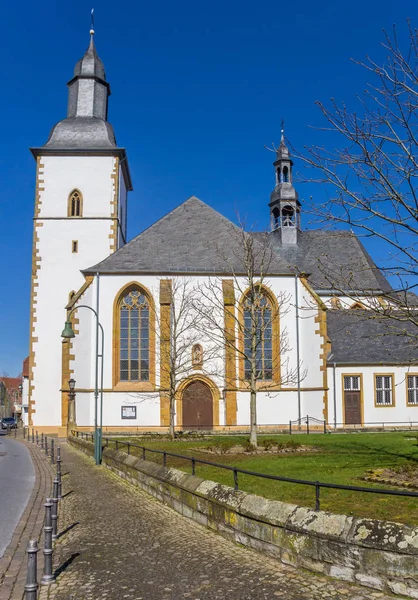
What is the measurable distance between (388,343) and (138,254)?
623 inches

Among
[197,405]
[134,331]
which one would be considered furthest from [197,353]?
[134,331]

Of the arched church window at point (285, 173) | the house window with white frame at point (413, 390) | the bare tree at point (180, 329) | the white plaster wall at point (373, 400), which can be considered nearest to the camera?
the bare tree at point (180, 329)

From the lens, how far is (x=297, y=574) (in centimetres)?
622

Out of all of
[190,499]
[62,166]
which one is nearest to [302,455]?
[190,499]

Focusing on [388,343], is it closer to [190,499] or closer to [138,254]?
[138,254]

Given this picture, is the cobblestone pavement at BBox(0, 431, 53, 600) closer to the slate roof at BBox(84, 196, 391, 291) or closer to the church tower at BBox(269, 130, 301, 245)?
the slate roof at BBox(84, 196, 391, 291)

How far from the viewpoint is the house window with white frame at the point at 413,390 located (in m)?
35.9

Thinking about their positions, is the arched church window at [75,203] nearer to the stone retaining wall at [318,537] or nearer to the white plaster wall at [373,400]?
the white plaster wall at [373,400]

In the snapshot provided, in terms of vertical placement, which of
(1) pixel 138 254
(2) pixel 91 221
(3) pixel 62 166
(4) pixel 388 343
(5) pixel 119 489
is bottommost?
(5) pixel 119 489

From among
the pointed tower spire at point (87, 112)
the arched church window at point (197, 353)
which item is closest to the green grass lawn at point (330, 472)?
the arched church window at point (197, 353)

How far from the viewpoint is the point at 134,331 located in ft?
114

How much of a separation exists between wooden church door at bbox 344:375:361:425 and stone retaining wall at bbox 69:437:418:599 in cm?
2721

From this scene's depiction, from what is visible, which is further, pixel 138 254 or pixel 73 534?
pixel 138 254

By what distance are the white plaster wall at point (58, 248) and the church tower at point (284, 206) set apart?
14.1 meters
